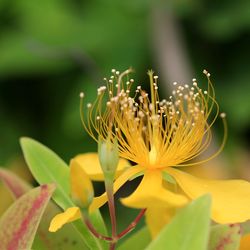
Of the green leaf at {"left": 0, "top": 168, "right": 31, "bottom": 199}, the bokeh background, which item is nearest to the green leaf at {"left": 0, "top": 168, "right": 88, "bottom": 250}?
the green leaf at {"left": 0, "top": 168, "right": 31, "bottom": 199}

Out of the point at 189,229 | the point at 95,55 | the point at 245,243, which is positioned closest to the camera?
A: the point at 189,229

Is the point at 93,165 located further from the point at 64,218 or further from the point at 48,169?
the point at 64,218

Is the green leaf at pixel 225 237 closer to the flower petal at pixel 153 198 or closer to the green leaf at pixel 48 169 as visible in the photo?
the flower petal at pixel 153 198

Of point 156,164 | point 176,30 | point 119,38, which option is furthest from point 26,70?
point 156,164

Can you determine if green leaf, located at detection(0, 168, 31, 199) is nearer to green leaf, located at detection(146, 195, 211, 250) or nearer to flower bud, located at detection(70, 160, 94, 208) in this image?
flower bud, located at detection(70, 160, 94, 208)

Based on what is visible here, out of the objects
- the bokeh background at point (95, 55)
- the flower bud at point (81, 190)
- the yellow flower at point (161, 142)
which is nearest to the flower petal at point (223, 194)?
the yellow flower at point (161, 142)

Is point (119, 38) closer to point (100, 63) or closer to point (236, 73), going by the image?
point (100, 63)

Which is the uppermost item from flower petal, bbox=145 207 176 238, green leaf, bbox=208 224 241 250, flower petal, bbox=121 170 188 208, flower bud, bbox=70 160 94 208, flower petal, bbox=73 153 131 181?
flower petal, bbox=73 153 131 181

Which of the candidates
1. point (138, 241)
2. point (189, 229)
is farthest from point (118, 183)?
point (189, 229)
